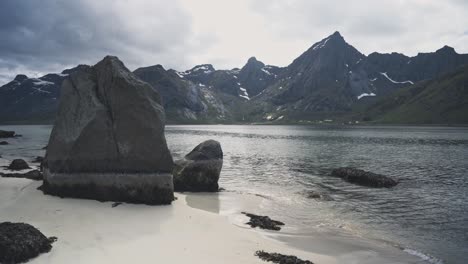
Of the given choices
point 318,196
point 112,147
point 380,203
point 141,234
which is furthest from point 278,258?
point 380,203

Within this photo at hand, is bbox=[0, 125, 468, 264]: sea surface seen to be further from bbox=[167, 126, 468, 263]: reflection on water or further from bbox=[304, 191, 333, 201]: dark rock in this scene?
bbox=[304, 191, 333, 201]: dark rock

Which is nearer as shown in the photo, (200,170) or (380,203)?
(380,203)

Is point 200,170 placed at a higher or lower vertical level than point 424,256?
higher

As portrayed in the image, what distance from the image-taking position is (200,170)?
93.1 feet

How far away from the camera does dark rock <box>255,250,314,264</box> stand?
41.9 feet

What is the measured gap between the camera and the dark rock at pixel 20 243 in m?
10.2

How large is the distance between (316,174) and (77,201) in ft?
94.6

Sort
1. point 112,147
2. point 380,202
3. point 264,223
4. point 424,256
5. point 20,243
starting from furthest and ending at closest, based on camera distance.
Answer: point 380,202 < point 112,147 < point 264,223 < point 424,256 < point 20,243

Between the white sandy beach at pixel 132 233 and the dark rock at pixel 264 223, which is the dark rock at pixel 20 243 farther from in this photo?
the dark rock at pixel 264 223

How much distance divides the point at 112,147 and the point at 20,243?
9.62 metres

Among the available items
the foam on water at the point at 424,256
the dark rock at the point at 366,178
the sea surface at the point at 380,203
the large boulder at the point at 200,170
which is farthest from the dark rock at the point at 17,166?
the foam on water at the point at 424,256

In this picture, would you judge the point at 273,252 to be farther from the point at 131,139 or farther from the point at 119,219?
the point at 131,139

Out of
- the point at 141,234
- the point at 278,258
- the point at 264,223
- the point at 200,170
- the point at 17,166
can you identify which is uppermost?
the point at 200,170

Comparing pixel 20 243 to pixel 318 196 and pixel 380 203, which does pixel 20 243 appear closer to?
pixel 318 196
